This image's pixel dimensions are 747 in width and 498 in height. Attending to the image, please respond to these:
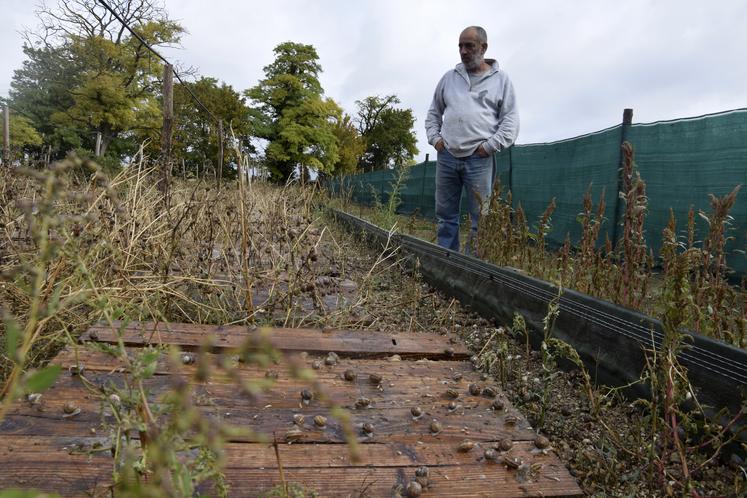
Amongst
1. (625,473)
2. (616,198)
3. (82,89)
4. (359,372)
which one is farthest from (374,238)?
(82,89)

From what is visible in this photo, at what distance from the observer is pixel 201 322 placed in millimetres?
2805

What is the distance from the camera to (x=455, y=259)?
4293 mm

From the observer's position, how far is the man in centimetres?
491

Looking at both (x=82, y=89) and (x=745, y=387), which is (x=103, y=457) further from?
(x=82, y=89)

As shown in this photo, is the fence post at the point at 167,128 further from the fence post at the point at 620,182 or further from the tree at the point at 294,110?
the tree at the point at 294,110

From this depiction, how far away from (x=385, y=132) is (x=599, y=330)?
68.9m

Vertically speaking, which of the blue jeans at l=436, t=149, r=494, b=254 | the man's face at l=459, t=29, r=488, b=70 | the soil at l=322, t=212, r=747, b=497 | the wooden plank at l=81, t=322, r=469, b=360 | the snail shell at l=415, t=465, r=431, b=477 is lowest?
the soil at l=322, t=212, r=747, b=497

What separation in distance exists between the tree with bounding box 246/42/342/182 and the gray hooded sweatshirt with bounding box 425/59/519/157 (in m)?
40.4

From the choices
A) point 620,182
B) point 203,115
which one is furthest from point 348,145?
point 620,182

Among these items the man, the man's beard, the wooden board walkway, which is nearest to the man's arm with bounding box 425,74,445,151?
the man

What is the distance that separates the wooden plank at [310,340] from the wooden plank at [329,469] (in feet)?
2.43

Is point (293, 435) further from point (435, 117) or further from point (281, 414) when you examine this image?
point (435, 117)

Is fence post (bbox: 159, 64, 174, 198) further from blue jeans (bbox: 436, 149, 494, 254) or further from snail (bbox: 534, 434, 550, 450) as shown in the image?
snail (bbox: 534, 434, 550, 450)

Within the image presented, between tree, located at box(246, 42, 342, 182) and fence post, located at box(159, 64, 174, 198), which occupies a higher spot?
tree, located at box(246, 42, 342, 182)
